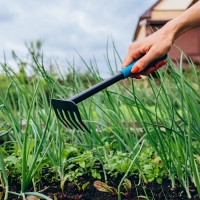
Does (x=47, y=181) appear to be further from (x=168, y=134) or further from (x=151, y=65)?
(x=151, y=65)

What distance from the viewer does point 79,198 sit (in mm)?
1091

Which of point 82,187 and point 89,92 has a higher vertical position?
point 89,92

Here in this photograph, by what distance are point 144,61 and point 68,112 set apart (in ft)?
0.99

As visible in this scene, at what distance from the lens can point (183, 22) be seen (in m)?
1.02

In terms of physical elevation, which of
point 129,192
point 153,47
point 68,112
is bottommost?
point 129,192

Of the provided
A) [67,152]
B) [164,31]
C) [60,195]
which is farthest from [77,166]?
[164,31]

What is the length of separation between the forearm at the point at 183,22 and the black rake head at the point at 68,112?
0.40 m

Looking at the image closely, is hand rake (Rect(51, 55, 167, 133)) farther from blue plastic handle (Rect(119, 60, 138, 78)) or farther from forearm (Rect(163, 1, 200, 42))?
forearm (Rect(163, 1, 200, 42))

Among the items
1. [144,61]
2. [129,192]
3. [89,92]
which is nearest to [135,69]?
[144,61]

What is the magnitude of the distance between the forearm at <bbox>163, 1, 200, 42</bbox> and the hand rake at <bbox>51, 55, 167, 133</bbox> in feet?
0.34

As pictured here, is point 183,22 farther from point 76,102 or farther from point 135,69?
point 76,102

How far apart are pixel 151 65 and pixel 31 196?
→ 1.98ft

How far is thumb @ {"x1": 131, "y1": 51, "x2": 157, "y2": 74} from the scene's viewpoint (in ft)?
3.19

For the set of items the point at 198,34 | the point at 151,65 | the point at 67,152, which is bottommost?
the point at 67,152
